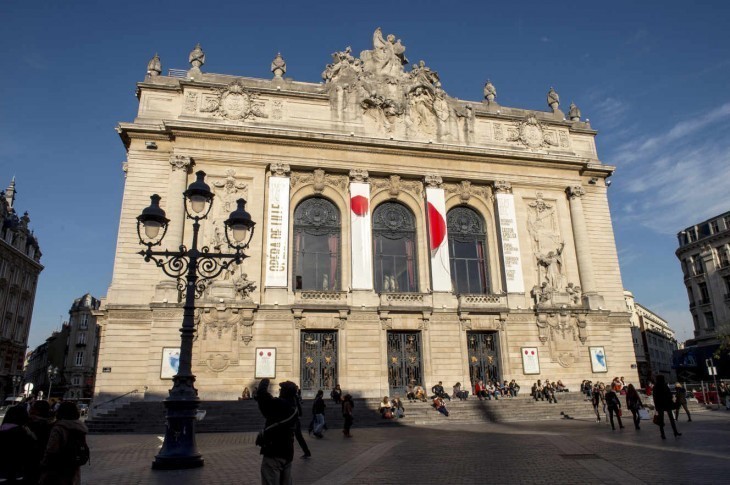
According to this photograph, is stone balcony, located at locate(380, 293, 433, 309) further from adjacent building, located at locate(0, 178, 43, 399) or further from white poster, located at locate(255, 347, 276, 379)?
adjacent building, located at locate(0, 178, 43, 399)

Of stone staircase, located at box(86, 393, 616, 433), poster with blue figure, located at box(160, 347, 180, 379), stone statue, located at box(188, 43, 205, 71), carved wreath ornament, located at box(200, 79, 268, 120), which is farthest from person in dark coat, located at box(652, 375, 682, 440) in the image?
stone statue, located at box(188, 43, 205, 71)

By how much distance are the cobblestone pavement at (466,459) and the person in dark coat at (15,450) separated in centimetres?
276

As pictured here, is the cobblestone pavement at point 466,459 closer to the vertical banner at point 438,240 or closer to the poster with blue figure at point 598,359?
the poster with blue figure at point 598,359

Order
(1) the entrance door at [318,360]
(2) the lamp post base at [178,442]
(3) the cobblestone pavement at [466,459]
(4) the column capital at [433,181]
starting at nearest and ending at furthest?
(3) the cobblestone pavement at [466,459]
(2) the lamp post base at [178,442]
(1) the entrance door at [318,360]
(4) the column capital at [433,181]

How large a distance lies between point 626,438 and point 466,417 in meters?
8.95

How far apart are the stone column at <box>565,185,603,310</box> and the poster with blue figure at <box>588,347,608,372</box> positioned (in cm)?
233

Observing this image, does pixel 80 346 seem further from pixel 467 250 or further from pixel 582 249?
pixel 582 249

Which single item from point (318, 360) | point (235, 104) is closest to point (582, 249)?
point (318, 360)

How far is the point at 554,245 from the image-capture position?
29516 millimetres

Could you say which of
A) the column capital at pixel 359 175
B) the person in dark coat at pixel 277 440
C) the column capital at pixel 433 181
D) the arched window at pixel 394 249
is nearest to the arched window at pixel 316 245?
the column capital at pixel 359 175

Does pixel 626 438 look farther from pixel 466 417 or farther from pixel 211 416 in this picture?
pixel 211 416

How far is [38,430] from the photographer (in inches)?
227

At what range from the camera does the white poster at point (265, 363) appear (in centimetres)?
2339

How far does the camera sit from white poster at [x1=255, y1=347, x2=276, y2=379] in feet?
76.7
